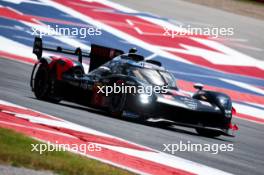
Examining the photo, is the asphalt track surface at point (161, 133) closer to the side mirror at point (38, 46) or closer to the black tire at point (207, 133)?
the black tire at point (207, 133)

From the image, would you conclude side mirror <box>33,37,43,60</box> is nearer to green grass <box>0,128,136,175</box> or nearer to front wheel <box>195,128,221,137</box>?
front wheel <box>195,128,221,137</box>

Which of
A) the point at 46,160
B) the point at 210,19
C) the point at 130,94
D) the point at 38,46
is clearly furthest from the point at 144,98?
the point at 210,19

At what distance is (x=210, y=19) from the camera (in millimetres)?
27078

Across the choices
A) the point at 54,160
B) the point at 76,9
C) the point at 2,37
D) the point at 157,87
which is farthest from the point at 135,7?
the point at 54,160

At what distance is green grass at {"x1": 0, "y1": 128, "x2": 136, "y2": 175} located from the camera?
8164 mm

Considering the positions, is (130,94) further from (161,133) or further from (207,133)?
(207,133)

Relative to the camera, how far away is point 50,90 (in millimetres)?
14945

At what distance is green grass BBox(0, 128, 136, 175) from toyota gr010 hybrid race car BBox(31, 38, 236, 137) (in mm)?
4095

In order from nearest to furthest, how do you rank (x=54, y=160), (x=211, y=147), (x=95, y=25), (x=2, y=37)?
(x=54, y=160) < (x=211, y=147) < (x=2, y=37) < (x=95, y=25)

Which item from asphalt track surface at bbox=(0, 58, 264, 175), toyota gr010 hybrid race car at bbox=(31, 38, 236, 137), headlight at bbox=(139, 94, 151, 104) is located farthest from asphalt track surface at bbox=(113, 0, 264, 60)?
headlight at bbox=(139, 94, 151, 104)

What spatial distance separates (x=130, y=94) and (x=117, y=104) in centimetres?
36

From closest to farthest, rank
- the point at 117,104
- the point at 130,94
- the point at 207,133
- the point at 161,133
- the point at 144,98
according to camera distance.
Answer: the point at 161,133 < the point at 144,98 < the point at 130,94 < the point at 117,104 < the point at 207,133

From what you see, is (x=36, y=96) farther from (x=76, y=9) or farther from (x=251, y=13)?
(x=251, y=13)

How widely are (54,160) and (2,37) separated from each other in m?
14.3
